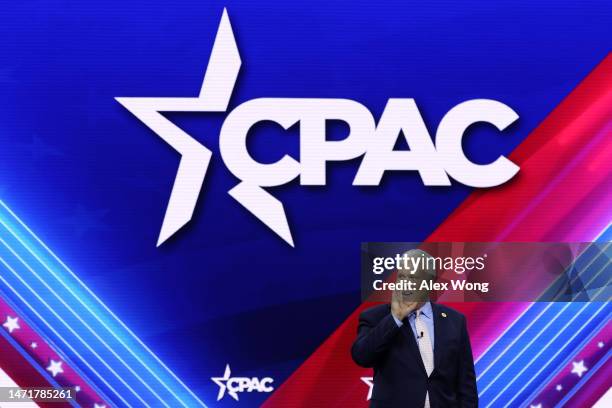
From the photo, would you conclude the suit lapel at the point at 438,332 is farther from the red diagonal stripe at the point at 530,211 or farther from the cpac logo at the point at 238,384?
the cpac logo at the point at 238,384

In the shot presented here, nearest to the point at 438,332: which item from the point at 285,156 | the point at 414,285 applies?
the point at 414,285

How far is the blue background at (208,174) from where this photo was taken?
3.90 m

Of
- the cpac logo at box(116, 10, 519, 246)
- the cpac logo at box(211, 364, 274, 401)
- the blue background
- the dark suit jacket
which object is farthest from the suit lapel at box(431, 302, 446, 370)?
the cpac logo at box(211, 364, 274, 401)

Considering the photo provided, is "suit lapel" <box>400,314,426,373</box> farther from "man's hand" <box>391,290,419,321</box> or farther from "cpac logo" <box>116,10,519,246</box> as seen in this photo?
"cpac logo" <box>116,10,519,246</box>

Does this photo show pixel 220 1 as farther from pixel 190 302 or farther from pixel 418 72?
pixel 190 302

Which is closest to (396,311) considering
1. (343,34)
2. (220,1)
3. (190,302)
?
(190,302)

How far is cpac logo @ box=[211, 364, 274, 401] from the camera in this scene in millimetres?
3932

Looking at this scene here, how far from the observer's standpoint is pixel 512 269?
3951 mm

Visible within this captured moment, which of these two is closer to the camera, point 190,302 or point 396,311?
point 396,311

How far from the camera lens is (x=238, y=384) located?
12.9ft

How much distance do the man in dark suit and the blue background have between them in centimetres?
83

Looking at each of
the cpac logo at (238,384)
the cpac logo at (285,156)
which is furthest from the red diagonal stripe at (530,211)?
the cpac logo at (285,156)

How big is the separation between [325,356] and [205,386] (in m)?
0.60

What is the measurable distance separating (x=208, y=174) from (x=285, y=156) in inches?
15.1
